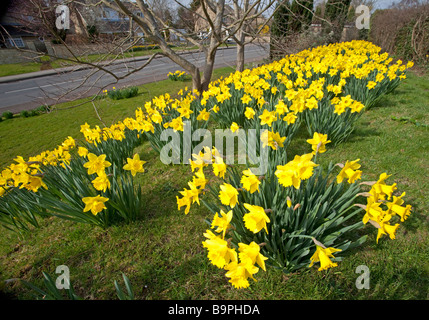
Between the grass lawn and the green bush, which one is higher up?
the green bush

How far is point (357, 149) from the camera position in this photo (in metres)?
3.02

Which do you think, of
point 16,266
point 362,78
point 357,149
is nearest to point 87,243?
point 16,266

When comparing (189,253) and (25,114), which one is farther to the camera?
(25,114)

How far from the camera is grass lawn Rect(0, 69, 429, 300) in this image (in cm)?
151

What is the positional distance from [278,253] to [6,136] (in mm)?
8326

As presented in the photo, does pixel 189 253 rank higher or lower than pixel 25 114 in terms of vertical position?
lower

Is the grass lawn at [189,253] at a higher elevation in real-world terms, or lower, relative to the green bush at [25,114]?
lower

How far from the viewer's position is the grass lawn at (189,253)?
1.51 meters

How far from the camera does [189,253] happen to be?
186 centimetres

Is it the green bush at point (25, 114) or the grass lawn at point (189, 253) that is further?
the green bush at point (25, 114)

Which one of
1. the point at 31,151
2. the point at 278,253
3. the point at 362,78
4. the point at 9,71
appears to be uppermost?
the point at 9,71

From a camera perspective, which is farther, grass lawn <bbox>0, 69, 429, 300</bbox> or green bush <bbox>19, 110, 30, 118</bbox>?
green bush <bbox>19, 110, 30, 118</bbox>
